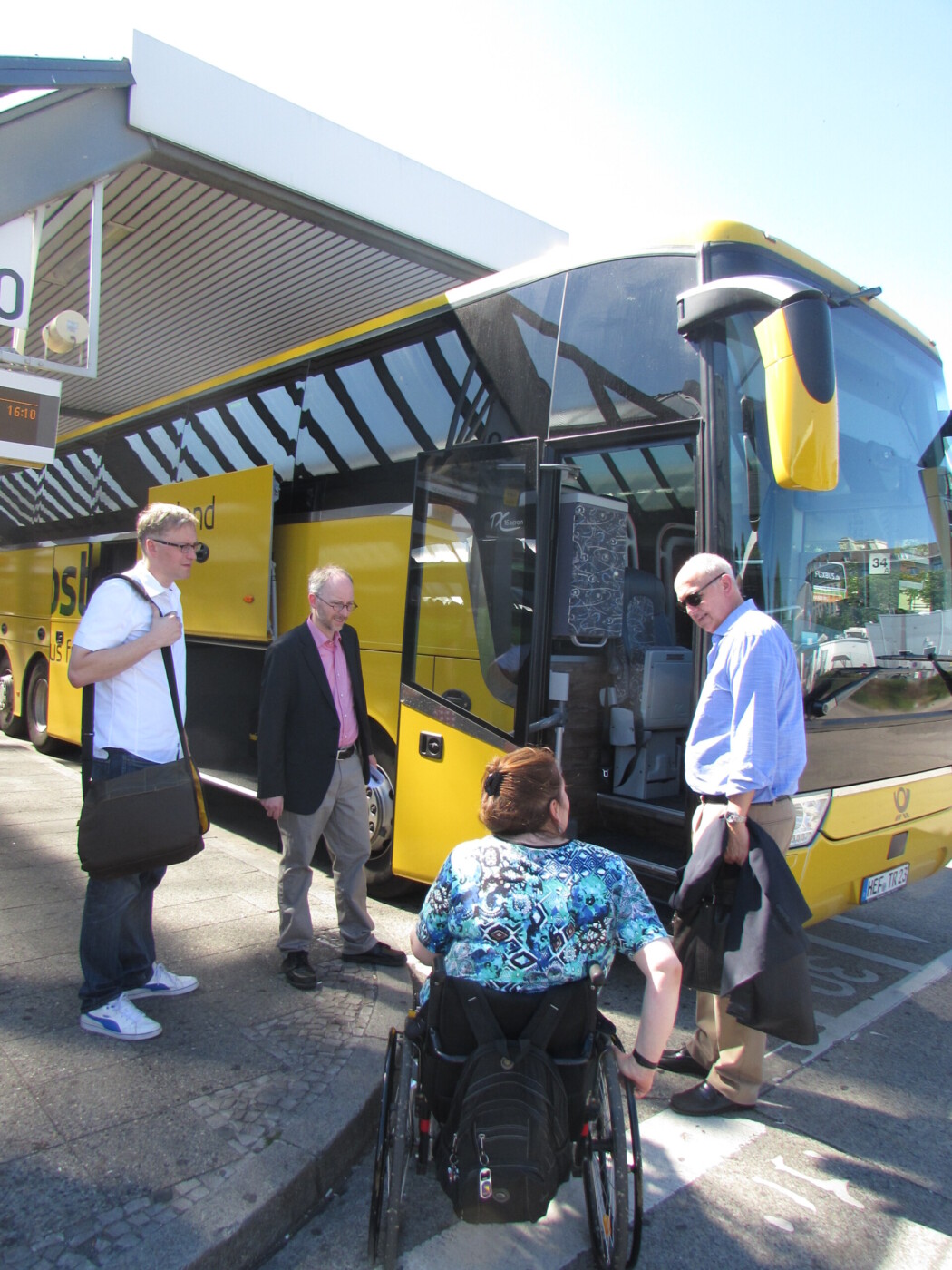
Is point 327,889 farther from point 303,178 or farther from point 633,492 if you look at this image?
point 303,178

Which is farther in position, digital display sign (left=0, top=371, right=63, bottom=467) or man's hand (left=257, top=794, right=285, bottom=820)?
digital display sign (left=0, top=371, right=63, bottom=467)

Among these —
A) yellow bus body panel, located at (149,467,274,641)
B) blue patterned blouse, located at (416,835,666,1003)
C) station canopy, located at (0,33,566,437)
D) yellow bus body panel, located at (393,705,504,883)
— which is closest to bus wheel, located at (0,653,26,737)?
station canopy, located at (0,33,566,437)

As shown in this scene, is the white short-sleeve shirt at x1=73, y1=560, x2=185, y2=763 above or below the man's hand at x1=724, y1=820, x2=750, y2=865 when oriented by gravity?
above

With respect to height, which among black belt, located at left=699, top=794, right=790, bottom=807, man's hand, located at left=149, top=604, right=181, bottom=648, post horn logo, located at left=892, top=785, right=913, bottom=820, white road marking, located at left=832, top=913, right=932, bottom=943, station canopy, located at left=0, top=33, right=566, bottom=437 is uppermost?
station canopy, located at left=0, top=33, right=566, bottom=437

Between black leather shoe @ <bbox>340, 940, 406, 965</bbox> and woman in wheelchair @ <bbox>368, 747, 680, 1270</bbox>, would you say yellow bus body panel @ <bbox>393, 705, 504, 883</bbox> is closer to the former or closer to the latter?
black leather shoe @ <bbox>340, 940, 406, 965</bbox>

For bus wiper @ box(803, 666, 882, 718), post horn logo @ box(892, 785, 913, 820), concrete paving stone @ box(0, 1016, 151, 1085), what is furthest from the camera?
post horn logo @ box(892, 785, 913, 820)

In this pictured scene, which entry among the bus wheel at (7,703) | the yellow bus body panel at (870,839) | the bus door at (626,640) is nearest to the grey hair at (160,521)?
the bus door at (626,640)

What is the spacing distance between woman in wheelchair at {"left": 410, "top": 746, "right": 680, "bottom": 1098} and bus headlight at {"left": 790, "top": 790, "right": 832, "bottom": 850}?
1.76 m

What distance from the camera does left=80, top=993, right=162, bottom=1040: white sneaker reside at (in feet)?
11.2

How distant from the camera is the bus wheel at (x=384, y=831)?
5.45 metres

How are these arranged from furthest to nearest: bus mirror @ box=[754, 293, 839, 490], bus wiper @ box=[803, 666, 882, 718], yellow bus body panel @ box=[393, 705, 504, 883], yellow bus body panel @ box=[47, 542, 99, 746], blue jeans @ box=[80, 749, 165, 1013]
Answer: yellow bus body panel @ box=[47, 542, 99, 746] → yellow bus body panel @ box=[393, 705, 504, 883] → bus wiper @ box=[803, 666, 882, 718] → blue jeans @ box=[80, 749, 165, 1013] → bus mirror @ box=[754, 293, 839, 490]

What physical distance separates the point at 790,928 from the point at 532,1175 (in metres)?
1.40

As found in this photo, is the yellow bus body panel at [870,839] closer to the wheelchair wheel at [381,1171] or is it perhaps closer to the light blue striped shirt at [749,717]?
the light blue striped shirt at [749,717]

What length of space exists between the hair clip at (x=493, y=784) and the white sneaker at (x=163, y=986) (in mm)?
2236
